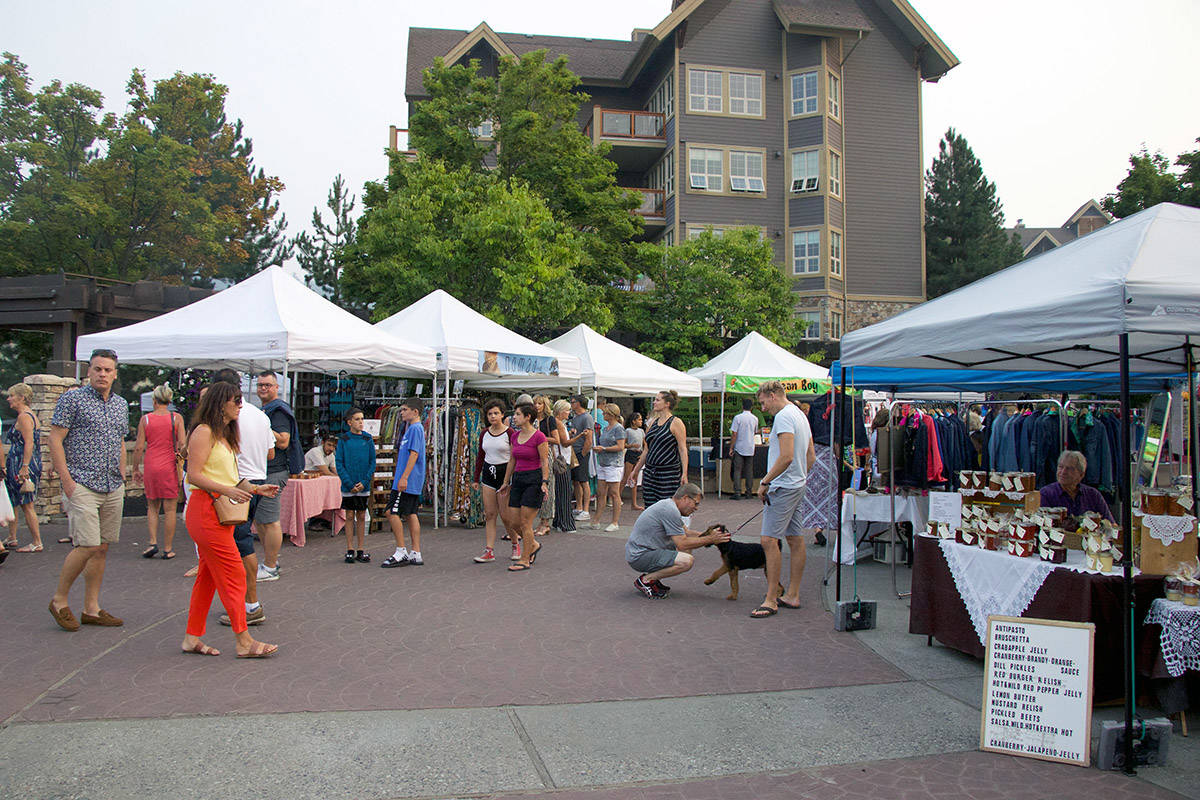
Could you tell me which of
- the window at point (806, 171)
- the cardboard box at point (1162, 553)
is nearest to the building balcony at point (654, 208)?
the window at point (806, 171)

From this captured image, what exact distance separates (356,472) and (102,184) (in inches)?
935

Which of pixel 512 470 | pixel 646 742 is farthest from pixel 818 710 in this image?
pixel 512 470

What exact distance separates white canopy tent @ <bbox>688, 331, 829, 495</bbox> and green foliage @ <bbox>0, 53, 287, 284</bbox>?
20136 mm

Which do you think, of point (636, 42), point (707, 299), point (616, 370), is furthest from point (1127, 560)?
point (636, 42)

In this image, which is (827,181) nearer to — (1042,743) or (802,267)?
(802,267)

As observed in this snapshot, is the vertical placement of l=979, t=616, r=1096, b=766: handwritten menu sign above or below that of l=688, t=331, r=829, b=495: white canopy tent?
below

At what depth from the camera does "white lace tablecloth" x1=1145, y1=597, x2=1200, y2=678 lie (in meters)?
4.23

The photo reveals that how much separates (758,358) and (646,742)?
14.1 meters

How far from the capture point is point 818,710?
460cm

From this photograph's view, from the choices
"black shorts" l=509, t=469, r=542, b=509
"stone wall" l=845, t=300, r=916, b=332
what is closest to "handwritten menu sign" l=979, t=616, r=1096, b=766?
"black shorts" l=509, t=469, r=542, b=509

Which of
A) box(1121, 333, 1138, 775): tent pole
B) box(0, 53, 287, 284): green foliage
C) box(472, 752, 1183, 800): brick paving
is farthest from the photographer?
box(0, 53, 287, 284): green foliage

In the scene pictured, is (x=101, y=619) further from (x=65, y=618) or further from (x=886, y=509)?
(x=886, y=509)

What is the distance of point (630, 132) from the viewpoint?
31266 mm

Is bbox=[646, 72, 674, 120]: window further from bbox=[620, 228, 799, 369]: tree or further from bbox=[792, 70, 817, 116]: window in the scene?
bbox=[620, 228, 799, 369]: tree
